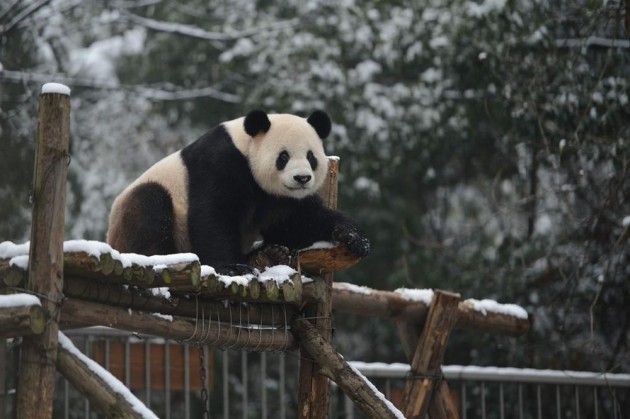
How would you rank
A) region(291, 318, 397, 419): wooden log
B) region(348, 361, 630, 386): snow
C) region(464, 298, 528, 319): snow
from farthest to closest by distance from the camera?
region(464, 298, 528, 319): snow < region(348, 361, 630, 386): snow < region(291, 318, 397, 419): wooden log

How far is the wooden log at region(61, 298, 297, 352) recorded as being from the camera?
12.6 feet

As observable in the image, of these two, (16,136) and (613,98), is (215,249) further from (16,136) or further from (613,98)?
(16,136)

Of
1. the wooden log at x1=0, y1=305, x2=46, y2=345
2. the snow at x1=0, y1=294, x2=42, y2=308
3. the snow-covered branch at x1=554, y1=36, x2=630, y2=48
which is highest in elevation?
the snow-covered branch at x1=554, y1=36, x2=630, y2=48

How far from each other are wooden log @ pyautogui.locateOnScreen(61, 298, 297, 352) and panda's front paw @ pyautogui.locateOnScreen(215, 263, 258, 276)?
0.69ft

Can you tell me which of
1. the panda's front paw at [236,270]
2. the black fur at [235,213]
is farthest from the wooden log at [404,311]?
the panda's front paw at [236,270]

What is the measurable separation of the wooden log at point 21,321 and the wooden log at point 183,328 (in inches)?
10.3

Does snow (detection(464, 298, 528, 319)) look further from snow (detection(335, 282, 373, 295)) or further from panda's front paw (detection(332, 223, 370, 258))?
panda's front paw (detection(332, 223, 370, 258))

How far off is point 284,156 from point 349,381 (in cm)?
123

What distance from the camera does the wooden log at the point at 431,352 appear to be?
6.21m

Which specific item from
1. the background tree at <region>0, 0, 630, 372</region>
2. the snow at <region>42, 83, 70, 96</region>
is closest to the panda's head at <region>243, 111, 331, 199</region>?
the snow at <region>42, 83, 70, 96</region>

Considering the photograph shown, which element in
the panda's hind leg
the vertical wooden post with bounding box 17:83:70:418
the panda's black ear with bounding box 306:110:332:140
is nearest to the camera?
the vertical wooden post with bounding box 17:83:70:418

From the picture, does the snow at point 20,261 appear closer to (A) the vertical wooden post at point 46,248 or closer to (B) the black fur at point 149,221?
(A) the vertical wooden post at point 46,248

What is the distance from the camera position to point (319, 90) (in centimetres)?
1173

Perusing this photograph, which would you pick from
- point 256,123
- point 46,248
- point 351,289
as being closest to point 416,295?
point 351,289
